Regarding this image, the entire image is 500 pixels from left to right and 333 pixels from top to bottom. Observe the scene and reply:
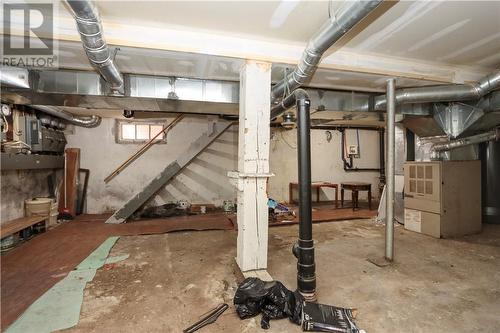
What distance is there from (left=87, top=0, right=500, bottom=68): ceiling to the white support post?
0.40 metres

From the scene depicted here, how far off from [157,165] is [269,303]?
14.7 ft

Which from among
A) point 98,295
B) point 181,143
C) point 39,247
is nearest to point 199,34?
point 98,295

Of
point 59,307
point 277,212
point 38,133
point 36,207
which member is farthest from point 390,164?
point 38,133

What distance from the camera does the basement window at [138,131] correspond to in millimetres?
Result: 5516

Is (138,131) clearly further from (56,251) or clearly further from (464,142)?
(464,142)

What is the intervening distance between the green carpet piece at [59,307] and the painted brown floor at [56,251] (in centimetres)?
8

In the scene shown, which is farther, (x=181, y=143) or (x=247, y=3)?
(x=181, y=143)

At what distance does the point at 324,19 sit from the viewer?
6.52 ft

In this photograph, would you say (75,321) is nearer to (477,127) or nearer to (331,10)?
(331,10)

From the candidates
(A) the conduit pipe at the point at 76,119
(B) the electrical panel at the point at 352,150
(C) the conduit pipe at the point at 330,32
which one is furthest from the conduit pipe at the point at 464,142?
(A) the conduit pipe at the point at 76,119

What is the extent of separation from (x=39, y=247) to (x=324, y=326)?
3.67m

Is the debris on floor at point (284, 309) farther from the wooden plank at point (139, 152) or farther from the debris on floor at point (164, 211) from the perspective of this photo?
the wooden plank at point (139, 152)

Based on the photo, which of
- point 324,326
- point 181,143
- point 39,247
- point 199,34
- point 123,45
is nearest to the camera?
point 324,326

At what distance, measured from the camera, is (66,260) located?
293 centimetres
